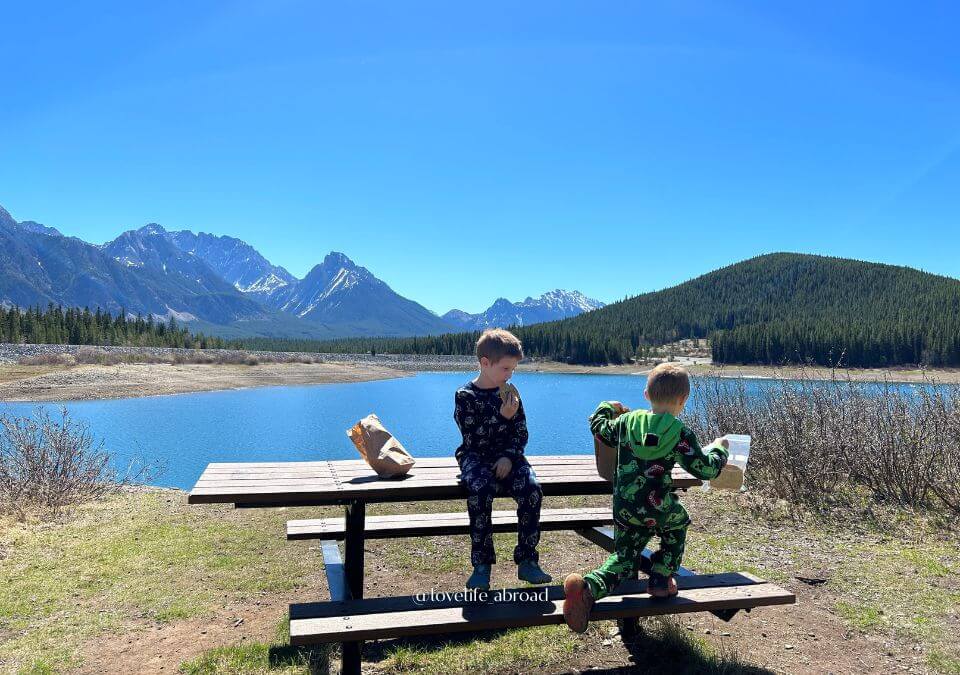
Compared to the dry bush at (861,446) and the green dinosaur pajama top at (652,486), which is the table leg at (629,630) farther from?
the dry bush at (861,446)

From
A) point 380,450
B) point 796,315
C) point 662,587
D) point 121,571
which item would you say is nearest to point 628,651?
point 662,587

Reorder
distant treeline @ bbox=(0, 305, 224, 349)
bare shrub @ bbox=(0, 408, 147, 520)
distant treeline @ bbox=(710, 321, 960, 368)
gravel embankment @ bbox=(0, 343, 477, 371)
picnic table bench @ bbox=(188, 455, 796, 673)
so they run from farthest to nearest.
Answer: distant treeline @ bbox=(710, 321, 960, 368) < distant treeline @ bbox=(0, 305, 224, 349) < gravel embankment @ bbox=(0, 343, 477, 371) < bare shrub @ bbox=(0, 408, 147, 520) < picnic table bench @ bbox=(188, 455, 796, 673)

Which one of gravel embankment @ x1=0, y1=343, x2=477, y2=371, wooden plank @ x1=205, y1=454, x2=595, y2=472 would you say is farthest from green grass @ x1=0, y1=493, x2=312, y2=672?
gravel embankment @ x1=0, y1=343, x2=477, y2=371

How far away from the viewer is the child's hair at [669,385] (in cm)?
328

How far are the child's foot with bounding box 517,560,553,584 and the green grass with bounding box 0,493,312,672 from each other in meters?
2.27

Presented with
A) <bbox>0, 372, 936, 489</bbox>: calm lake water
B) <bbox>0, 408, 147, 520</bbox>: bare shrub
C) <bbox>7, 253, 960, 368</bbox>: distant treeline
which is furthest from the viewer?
<bbox>7, 253, 960, 368</bbox>: distant treeline

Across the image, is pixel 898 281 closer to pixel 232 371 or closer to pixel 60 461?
pixel 232 371

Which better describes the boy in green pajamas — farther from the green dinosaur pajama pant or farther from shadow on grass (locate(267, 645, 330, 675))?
shadow on grass (locate(267, 645, 330, 675))

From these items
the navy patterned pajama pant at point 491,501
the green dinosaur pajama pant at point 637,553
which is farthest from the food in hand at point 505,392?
the green dinosaur pajama pant at point 637,553

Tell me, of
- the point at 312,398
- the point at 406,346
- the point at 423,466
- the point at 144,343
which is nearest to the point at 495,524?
the point at 423,466

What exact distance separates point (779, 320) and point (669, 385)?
151m

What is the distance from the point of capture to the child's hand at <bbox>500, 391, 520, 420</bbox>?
3617 mm

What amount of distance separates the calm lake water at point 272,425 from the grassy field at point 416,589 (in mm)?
6255

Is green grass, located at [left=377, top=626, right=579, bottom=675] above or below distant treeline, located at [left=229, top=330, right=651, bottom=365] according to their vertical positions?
below
